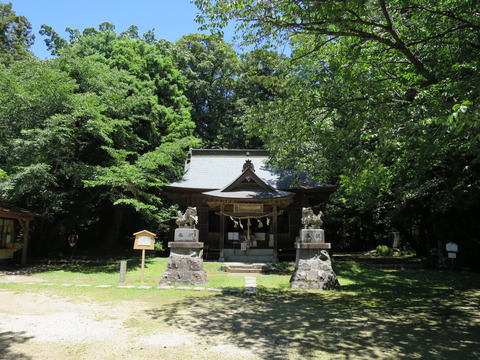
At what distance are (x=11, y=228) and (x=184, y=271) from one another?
38.0 feet

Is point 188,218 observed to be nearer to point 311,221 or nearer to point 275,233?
point 311,221

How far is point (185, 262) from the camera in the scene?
9.76 m

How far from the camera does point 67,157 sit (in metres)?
14.3

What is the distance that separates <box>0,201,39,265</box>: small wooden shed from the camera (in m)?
14.4

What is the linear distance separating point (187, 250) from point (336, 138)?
5611mm

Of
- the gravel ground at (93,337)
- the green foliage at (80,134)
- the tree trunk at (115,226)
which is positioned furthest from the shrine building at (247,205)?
the gravel ground at (93,337)

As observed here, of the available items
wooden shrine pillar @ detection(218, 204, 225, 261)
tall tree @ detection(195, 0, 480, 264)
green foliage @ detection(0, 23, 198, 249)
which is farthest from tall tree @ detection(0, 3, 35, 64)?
tall tree @ detection(195, 0, 480, 264)

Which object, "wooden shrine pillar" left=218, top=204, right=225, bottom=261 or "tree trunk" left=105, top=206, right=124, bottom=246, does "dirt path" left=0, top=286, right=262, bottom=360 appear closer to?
"wooden shrine pillar" left=218, top=204, right=225, bottom=261

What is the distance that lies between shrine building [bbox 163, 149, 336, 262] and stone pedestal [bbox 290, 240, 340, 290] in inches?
227

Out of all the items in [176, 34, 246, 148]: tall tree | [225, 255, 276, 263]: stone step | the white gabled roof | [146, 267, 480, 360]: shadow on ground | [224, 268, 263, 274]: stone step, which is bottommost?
[224, 268, 263, 274]: stone step

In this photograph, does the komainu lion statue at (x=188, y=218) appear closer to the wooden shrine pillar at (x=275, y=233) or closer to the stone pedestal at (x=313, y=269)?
the stone pedestal at (x=313, y=269)

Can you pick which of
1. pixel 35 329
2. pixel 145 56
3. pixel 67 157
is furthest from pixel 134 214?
pixel 35 329

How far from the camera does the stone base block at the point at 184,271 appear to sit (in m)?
9.65

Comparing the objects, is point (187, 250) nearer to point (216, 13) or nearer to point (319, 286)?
point (319, 286)
